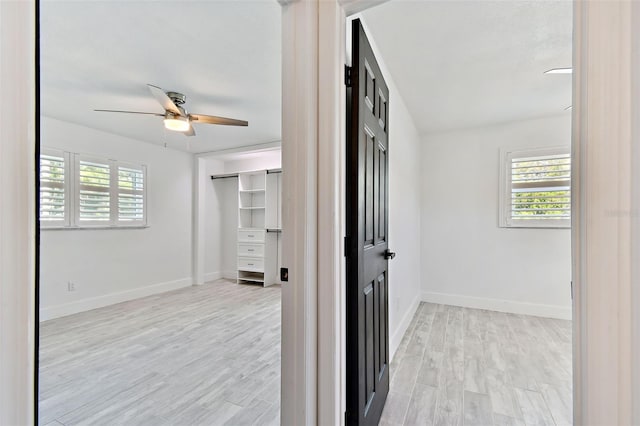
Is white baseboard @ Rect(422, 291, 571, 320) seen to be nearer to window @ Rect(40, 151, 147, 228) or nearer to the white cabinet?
the white cabinet

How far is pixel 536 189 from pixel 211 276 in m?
5.72

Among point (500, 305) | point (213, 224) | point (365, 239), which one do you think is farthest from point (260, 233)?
point (365, 239)

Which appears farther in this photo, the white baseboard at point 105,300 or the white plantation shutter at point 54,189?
the white baseboard at point 105,300

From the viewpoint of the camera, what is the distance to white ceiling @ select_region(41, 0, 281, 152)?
1.78 m

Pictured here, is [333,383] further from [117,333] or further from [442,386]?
[117,333]

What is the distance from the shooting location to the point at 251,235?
5.53 m

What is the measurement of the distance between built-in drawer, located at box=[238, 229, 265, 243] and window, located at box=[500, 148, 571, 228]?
396cm

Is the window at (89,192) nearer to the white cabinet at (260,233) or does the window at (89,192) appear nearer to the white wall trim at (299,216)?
the white cabinet at (260,233)

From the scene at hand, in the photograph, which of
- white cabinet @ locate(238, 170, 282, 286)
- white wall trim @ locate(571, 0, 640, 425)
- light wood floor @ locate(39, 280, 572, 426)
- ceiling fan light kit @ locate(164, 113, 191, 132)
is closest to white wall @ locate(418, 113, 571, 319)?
light wood floor @ locate(39, 280, 572, 426)

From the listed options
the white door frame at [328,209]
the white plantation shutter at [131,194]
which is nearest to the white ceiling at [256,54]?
the white door frame at [328,209]

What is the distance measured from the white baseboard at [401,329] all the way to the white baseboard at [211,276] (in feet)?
13.2

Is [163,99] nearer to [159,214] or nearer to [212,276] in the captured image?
[159,214]

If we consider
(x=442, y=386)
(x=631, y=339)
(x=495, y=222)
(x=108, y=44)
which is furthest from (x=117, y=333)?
(x=495, y=222)

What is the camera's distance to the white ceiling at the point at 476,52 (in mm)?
1775
